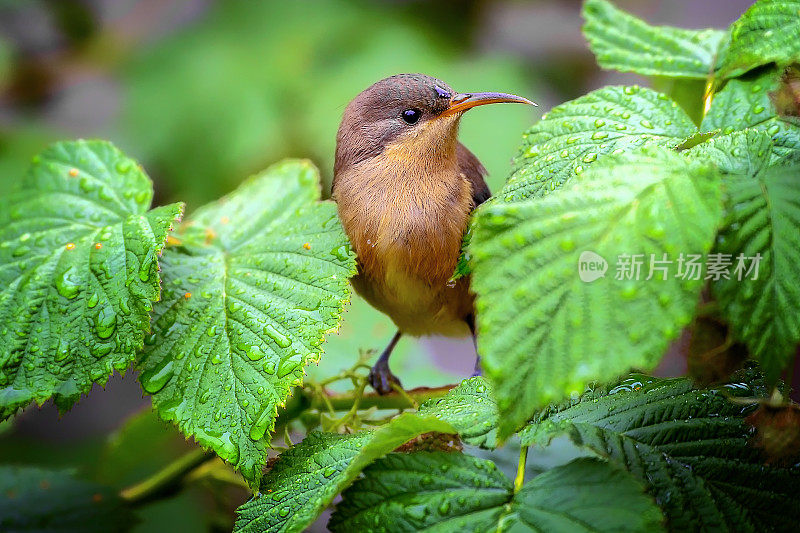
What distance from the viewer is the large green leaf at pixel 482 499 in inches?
38.9

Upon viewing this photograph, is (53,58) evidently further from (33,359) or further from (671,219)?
(671,219)

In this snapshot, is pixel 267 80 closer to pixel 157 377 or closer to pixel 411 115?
pixel 411 115

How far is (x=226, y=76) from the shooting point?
3.69 metres

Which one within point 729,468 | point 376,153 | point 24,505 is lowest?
point 24,505

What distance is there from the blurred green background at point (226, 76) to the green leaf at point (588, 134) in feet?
5.45

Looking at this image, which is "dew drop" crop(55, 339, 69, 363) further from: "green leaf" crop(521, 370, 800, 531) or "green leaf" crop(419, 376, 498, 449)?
"green leaf" crop(521, 370, 800, 531)

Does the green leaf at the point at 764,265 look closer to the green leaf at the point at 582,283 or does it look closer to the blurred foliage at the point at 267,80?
the green leaf at the point at 582,283

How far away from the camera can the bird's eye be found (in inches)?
73.3

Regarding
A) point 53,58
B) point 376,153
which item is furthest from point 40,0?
point 376,153

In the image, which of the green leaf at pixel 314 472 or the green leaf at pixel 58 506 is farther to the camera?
the green leaf at pixel 58 506

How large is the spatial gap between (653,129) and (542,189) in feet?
0.85

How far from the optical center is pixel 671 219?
893 mm

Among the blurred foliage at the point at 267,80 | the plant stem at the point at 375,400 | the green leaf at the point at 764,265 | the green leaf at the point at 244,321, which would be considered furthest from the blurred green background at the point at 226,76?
the green leaf at the point at 764,265

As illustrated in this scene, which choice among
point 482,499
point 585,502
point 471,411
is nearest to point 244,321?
point 471,411
